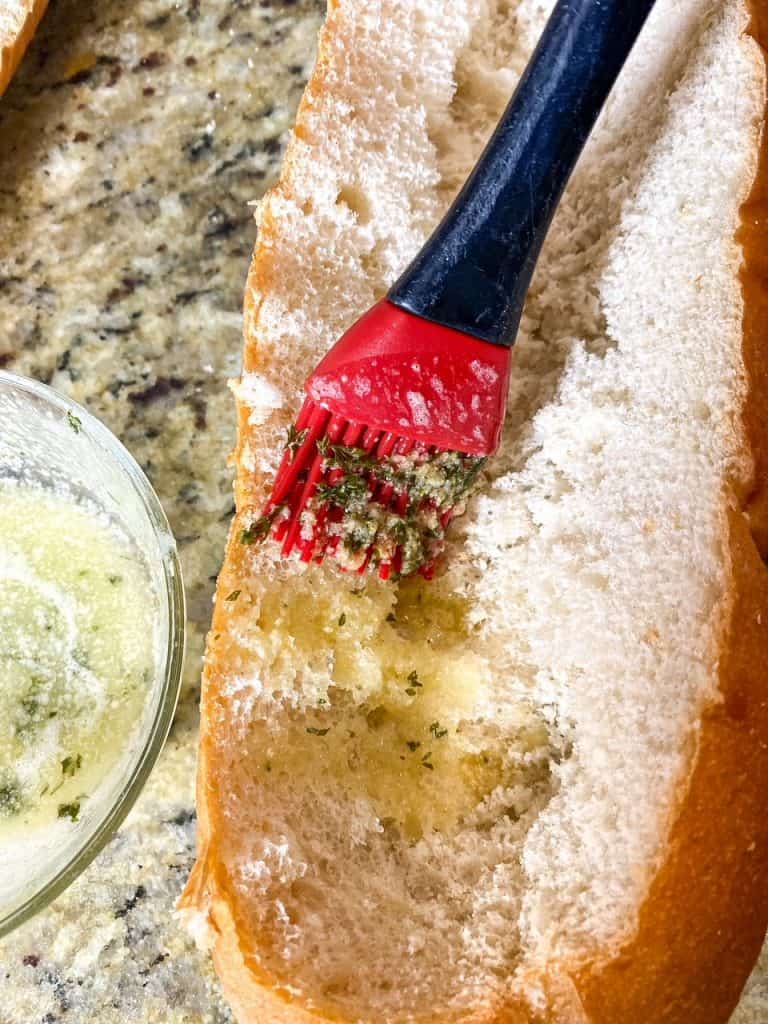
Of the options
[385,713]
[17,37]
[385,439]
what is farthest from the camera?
[17,37]

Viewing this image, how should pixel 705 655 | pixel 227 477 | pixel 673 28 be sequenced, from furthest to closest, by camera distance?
1. pixel 227 477
2. pixel 673 28
3. pixel 705 655

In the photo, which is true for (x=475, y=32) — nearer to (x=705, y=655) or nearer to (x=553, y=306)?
(x=553, y=306)

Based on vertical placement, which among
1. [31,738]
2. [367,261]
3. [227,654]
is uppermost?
[367,261]

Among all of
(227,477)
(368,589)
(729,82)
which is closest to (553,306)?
(729,82)

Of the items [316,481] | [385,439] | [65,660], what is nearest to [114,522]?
[65,660]

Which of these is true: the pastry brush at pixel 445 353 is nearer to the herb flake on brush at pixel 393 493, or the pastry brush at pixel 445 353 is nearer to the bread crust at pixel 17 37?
the herb flake on brush at pixel 393 493

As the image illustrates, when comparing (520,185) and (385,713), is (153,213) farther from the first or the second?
(385,713)
